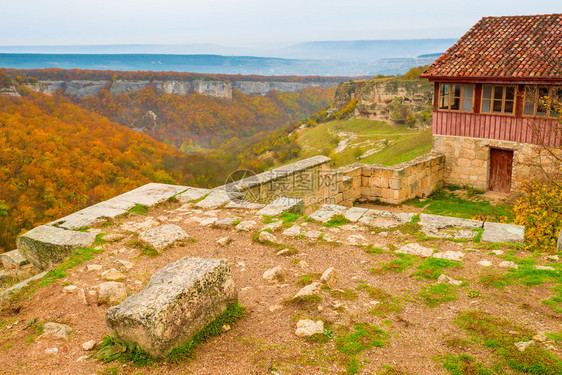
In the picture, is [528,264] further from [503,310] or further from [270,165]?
[270,165]

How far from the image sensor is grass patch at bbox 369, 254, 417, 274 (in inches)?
193

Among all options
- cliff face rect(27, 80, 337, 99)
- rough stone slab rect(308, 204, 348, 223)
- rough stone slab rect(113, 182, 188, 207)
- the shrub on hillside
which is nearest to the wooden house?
the shrub on hillside

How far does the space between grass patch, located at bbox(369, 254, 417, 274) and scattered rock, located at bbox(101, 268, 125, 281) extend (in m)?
3.04

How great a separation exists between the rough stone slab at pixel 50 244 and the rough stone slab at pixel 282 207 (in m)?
2.93

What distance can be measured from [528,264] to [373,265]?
1789mm

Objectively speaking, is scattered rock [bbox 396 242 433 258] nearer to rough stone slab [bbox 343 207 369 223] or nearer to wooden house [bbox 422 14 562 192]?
rough stone slab [bbox 343 207 369 223]

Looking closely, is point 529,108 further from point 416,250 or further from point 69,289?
point 69,289

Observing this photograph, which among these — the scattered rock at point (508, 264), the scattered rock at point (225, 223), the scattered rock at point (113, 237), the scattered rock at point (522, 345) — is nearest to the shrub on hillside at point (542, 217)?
the scattered rock at point (508, 264)

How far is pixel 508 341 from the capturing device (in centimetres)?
330

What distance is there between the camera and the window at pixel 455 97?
1384cm

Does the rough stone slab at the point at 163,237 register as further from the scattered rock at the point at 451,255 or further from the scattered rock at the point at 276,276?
the scattered rock at the point at 451,255

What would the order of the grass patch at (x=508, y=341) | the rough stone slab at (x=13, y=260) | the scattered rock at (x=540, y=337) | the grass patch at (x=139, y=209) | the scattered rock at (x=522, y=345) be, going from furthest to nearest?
the rough stone slab at (x=13, y=260)
the grass patch at (x=139, y=209)
the scattered rock at (x=540, y=337)
the scattered rock at (x=522, y=345)
the grass patch at (x=508, y=341)

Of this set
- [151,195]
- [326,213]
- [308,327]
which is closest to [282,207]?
[326,213]

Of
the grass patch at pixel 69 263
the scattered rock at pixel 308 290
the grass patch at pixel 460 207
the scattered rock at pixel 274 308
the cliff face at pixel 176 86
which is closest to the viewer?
the scattered rock at pixel 274 308
